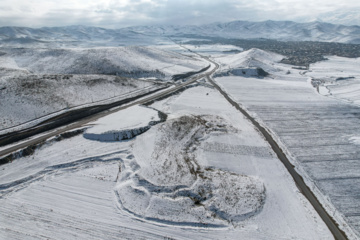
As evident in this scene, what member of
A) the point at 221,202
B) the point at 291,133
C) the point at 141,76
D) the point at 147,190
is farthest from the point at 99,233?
the point at 141,76

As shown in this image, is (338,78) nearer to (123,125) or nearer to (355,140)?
(355,140)

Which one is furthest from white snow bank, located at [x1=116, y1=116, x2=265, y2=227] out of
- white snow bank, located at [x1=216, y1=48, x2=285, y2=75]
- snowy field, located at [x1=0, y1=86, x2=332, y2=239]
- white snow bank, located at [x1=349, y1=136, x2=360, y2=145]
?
white snow bank, located at [x1=216, y1=48, x2=285, y2=75]

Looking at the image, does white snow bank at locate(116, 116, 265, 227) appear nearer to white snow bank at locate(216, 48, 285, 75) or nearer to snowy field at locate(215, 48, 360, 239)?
snowy field at locate(215, 48, 360, 239)

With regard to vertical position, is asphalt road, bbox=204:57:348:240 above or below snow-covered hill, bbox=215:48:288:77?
below

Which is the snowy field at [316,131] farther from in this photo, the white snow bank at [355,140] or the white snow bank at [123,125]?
the white snow bank at [123,125]

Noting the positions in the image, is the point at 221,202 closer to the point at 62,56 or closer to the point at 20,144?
the point at 20,144

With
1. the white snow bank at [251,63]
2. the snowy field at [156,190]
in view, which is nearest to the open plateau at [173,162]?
the snowy field at [156,190]
